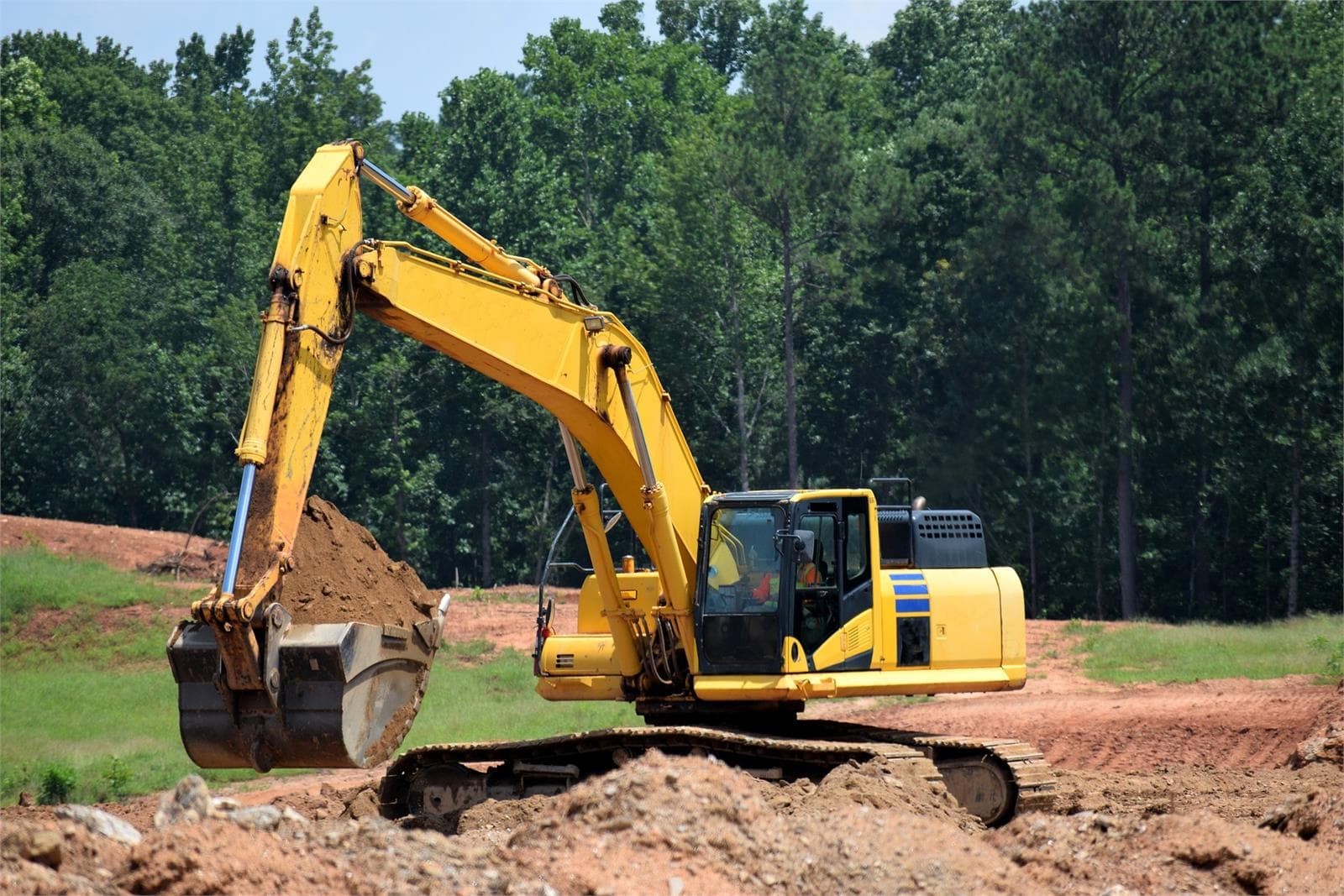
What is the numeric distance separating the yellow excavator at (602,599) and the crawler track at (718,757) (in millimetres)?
20

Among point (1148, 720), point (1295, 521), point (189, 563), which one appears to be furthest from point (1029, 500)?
point (1148, 720)

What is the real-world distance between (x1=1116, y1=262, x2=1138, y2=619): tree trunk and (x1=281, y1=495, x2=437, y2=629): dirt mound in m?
31.9

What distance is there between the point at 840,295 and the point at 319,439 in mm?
41322

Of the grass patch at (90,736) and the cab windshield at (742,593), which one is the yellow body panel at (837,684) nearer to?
the cab windshield at (742,593)

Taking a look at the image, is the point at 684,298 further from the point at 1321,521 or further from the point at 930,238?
the point at 1321,521

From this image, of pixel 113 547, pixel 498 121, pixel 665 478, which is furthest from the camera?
pixel 498 121

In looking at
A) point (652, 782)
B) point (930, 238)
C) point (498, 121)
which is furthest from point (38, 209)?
point (652, 782)

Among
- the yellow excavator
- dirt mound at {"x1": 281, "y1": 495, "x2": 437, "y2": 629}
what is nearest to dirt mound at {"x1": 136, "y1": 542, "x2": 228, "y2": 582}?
dirt mound at {"x1": 281, "y1": 495, "x2": 437, "y2": 629}

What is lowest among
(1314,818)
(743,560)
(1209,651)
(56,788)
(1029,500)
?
(56,788)

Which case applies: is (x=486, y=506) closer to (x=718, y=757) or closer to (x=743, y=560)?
(x=743, y=560)

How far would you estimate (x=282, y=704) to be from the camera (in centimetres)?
1121

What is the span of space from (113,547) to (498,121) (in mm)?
24829

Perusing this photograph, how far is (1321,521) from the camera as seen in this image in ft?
132

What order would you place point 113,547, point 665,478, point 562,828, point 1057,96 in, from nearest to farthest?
point 562,828
point 665,478
point 113,547
point 1057,96
